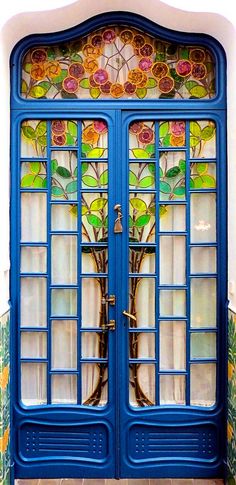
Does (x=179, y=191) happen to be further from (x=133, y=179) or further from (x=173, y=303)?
Result: (x=173, y=303)

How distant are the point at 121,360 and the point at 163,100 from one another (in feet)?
5.29

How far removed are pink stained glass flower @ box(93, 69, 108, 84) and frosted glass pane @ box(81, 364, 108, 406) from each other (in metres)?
1.75

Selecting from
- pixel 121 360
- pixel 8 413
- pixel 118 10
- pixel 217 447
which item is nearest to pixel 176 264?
pixel 121 360

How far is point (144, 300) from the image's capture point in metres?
3.11

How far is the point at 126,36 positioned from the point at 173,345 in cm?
193

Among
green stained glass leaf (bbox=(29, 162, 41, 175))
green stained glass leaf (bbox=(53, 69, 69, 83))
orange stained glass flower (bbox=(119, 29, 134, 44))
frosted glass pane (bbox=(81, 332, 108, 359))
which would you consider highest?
orange stained glass flower (bbox=(119, 29, 134, 44))

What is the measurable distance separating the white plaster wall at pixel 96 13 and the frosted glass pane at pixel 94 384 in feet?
2.18

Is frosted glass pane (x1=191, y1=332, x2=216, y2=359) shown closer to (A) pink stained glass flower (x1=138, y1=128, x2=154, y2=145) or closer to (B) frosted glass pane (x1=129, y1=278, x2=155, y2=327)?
(B) frosted glass pane (x1=129, y1=278, x2=155, y2=327)

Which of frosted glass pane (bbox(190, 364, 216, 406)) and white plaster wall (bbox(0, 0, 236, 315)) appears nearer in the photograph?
white plaster wall (bbox(0, 0, 236, 315))

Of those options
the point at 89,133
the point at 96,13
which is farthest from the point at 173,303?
the point at 96,13

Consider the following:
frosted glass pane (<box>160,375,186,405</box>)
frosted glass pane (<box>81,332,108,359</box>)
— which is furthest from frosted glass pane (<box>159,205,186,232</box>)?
frosted glass pane (<box>160,375,186,405</box>)

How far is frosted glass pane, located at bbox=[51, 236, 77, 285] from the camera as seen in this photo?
10.2ft

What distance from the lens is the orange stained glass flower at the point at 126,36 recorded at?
3.09 meters

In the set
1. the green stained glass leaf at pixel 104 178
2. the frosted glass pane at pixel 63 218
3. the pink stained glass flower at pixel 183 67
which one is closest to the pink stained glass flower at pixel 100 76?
the pink stained glass flower at pixel 183 67
